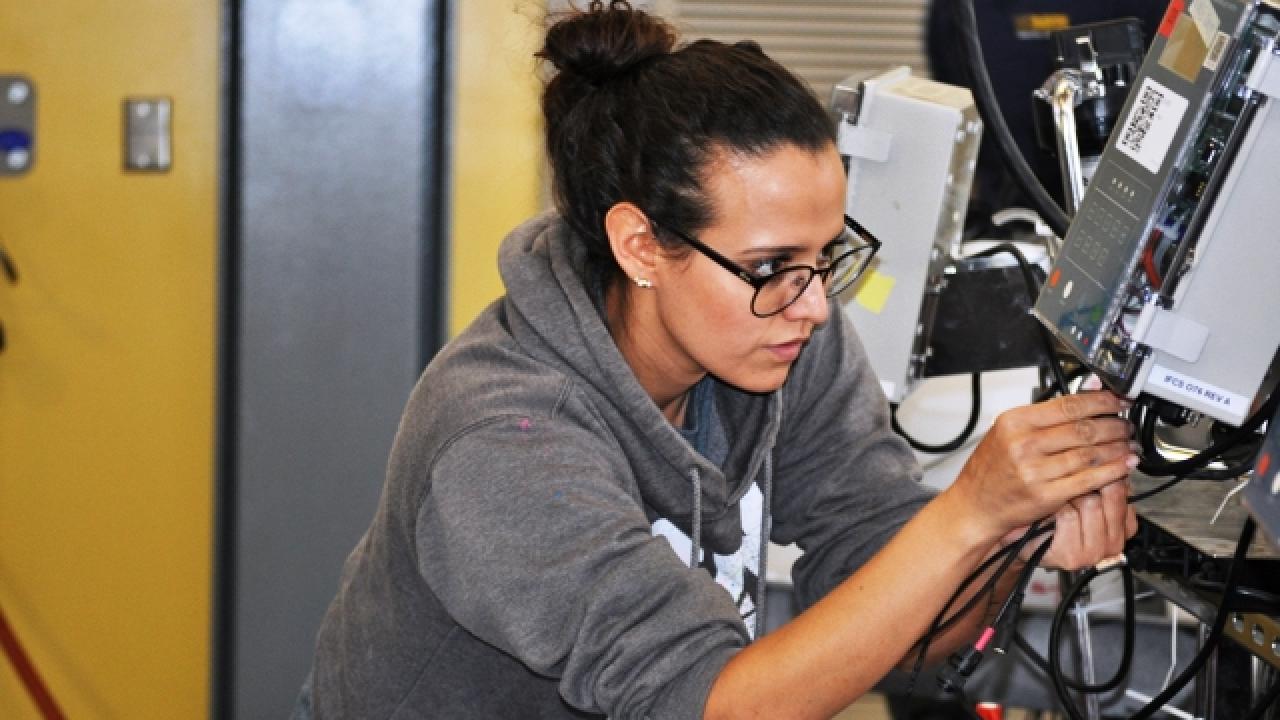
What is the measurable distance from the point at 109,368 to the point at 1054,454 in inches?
78.1

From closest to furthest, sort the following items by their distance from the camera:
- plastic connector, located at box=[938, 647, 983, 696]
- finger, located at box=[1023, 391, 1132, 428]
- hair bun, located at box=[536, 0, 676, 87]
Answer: finger, located at box=[1023, 391, 1132, 428] < plastic connector, located at box=[938, 647, 983, 696] < hair bun, located at box=[536, 0, 676, 87]

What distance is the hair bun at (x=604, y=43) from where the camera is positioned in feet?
4.90

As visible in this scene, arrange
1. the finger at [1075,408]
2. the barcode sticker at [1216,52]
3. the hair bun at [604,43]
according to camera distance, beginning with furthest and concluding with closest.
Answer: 1. the hair bun at [604,43]
2. the finger at [1075,408]
3. the barcode sticker at [1216,52]

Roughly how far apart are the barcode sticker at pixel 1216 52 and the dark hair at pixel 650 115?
451 mm

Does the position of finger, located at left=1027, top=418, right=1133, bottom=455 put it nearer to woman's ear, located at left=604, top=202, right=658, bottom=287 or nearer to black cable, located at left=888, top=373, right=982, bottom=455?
woman's ear, located at left=604, top=202, right=658, bottom=287

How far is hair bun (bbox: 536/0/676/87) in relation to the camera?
1494mm

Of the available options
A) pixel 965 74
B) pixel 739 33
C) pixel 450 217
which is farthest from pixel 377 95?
pixel 965 74

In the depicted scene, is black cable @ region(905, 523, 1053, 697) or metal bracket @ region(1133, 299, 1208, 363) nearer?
metal bracket @ region(1133, 299, 1208, 363)

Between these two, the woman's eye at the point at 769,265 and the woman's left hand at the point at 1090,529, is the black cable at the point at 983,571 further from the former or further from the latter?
the woman's eye at the point at 769,265

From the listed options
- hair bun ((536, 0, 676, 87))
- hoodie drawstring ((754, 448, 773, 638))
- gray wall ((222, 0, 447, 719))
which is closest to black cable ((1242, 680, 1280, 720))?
hoodie drawstring ((754, 448, 773, 638))

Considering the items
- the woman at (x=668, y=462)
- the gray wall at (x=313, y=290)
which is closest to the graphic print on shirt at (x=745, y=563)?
the woman at (x=668, y=462)

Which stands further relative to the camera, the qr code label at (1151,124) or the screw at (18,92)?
the screw at (18,92)

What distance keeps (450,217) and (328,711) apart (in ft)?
4.10

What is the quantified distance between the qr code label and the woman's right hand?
0.60ft
